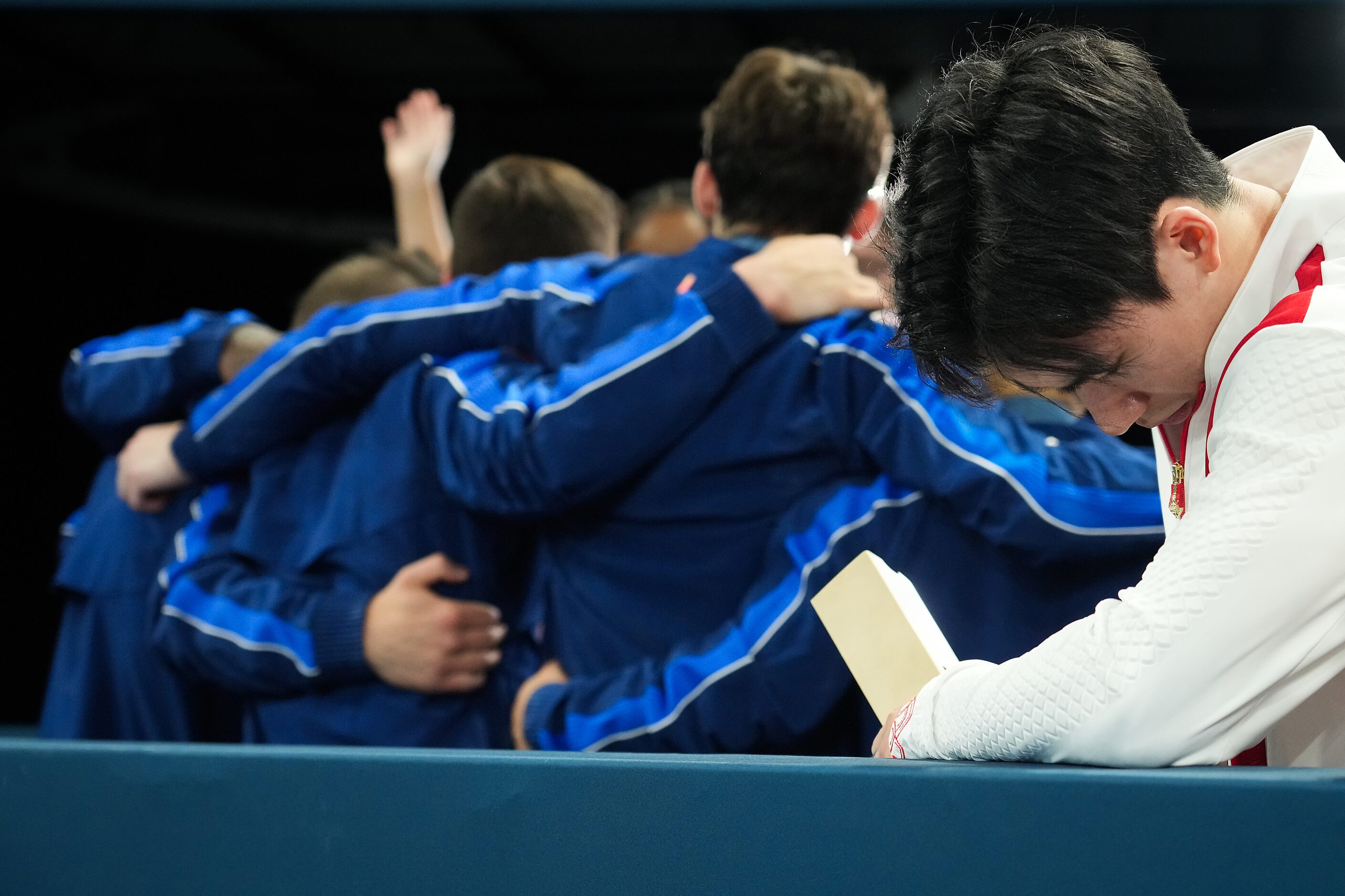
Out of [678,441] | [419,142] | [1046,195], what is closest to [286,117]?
[419,142]

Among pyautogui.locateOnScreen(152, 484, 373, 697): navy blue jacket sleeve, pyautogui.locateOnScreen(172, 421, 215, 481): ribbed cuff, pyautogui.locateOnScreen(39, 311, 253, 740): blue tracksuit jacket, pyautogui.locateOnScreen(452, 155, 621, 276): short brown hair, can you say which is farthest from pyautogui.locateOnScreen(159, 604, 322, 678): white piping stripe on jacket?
pyautogui.locateOnScreen(452, 155, 621, 276): short brown hair

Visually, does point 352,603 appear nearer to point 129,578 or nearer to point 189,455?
point 189,455

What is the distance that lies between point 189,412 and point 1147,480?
123cm

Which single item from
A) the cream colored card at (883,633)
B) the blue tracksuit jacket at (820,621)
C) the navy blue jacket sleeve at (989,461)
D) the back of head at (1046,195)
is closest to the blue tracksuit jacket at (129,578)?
the blue tracksuit jacket at (820,621)

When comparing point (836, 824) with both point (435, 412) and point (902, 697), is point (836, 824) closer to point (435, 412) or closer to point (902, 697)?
point (902, 697)

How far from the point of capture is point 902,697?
79 cm

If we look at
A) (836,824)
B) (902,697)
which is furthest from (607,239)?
(836,824)

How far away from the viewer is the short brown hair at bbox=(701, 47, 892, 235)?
1.32 m

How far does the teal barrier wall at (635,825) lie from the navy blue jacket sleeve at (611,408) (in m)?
0.55

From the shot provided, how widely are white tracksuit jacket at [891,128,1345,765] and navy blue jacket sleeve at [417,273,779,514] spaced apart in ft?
2.00

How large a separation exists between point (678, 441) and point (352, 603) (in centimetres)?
40

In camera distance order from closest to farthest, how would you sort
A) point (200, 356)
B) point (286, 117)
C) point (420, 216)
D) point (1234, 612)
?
point (1234, 612) → point (200, 356) → point (420, 216) → point (286, 117)

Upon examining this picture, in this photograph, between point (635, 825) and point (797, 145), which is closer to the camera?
point (635, 825)

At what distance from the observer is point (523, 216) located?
1582 millimetres
